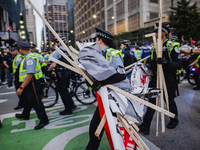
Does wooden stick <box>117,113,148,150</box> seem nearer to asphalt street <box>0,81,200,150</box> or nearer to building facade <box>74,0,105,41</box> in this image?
asphalt street <box>0,81,200,150</box>

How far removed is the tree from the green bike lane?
2553 cm

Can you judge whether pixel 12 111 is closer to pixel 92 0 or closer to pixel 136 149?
pixel 136 149

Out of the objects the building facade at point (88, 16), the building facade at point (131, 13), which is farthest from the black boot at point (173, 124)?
the building facade at point (88, 16)

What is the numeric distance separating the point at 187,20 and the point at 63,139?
28.3m

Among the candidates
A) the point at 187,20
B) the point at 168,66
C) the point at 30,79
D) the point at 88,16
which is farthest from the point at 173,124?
the point at 88,16

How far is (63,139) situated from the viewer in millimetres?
2863

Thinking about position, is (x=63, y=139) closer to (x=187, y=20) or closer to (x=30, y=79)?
(x=30, y=79)

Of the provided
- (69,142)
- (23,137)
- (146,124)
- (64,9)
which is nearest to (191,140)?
(146,124)

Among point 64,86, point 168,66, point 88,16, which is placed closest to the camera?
point 168,66

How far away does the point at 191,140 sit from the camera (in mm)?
2660

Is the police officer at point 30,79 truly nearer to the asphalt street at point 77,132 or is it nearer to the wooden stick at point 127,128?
the asphalt street at point 77,132

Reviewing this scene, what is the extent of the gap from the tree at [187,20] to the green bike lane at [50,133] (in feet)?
83.8

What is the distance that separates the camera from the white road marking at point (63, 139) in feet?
8.63

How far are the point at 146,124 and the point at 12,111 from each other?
4197 millimetres
